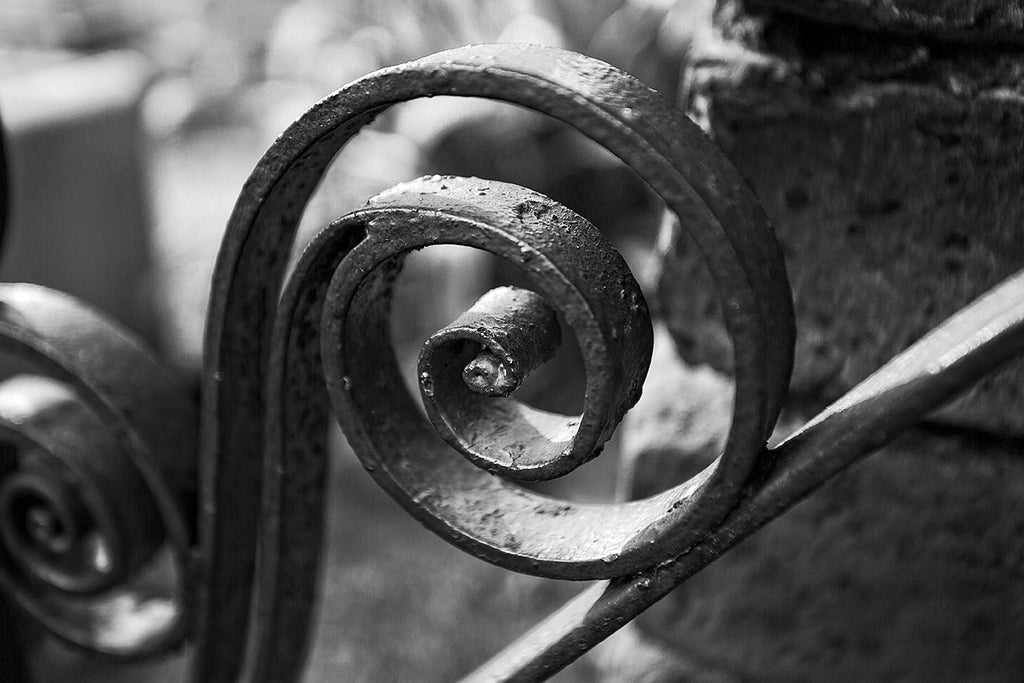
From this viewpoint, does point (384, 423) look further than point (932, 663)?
No

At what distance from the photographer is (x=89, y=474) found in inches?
25.4

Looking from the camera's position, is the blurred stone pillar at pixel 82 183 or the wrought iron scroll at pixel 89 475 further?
the blurred stone pillar at pixel 82 183

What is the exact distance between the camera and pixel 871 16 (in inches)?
20.6

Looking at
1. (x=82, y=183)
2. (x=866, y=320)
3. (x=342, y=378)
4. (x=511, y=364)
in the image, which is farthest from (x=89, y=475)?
(x=82, y=183)

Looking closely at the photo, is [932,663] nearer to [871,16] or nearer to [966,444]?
[966,444]

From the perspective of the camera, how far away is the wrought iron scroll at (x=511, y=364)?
15.5 inches

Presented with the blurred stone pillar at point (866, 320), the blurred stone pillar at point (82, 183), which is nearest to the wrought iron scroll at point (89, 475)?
the blurred stone pillar at point (866, 320)

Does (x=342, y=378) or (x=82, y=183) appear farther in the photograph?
(x=82, y=183)

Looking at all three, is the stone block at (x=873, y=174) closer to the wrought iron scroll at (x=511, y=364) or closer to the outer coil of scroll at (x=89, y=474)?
the wrought iron scroll at (x=511, y=364)

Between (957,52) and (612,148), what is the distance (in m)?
0.29

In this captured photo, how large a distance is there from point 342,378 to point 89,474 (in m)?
0.26

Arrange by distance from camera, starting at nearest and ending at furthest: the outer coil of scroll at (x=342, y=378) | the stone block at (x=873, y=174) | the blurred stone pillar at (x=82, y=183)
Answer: the outer coil of scroll at (x=342, y=378)
the stone block at (x=873, y=174)
the blurred stone pillar at (x=82, y=183)

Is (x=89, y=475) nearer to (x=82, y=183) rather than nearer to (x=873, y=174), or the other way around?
(x=873, y=174)

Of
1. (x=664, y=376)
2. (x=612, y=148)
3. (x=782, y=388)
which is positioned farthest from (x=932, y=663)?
(x=612, y=148)
